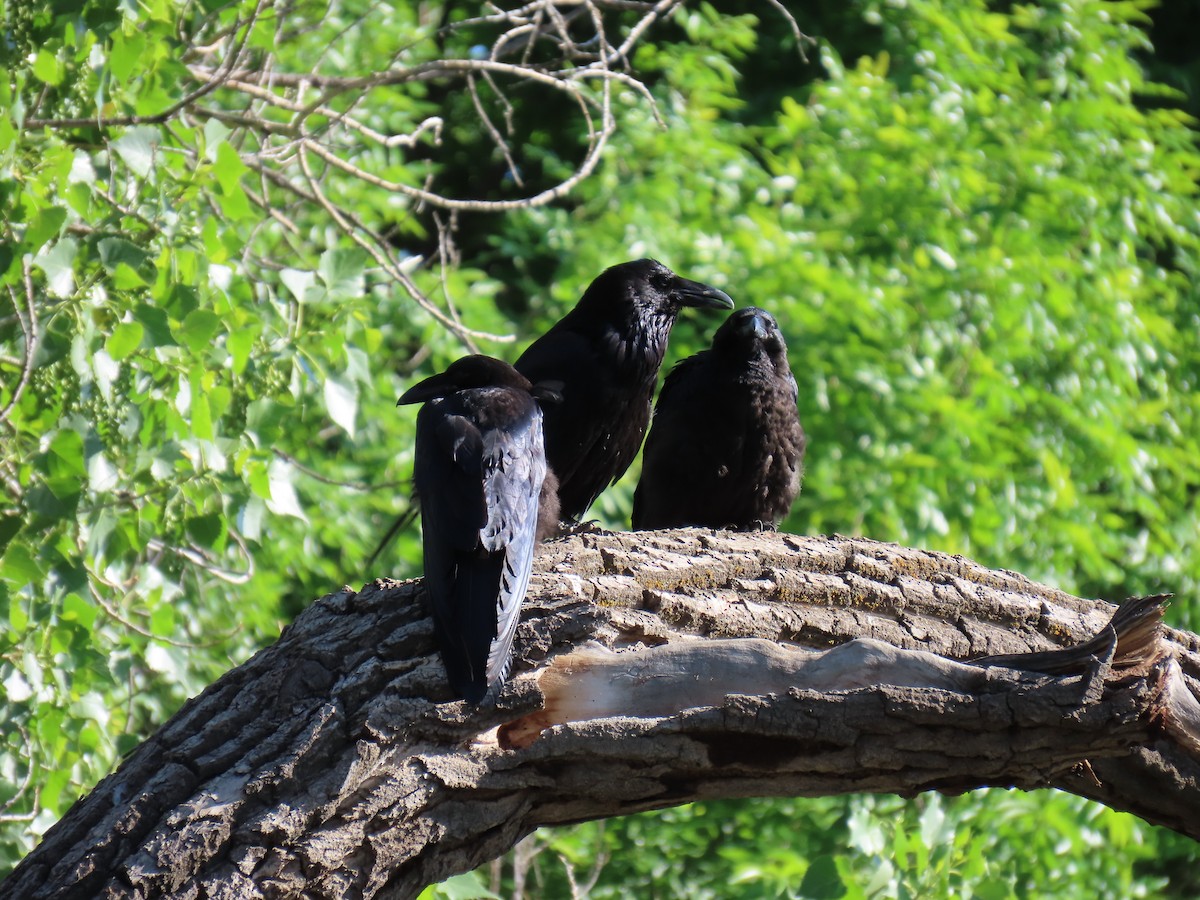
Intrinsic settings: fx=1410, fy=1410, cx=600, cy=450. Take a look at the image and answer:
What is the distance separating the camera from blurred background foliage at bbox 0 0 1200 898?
3.07 m

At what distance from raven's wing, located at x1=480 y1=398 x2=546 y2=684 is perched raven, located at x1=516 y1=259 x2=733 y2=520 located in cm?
73

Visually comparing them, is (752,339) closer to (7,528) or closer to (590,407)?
(590,407)

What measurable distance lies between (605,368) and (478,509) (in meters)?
1.39

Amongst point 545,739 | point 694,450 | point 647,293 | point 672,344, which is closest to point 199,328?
point 545,739

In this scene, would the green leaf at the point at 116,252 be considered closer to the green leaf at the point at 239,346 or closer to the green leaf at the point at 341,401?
the green leaf at the point at 239,346

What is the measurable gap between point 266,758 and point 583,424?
1.83 m

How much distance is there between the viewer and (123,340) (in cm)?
286

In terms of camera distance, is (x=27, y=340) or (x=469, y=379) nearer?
(x=27, y=340)

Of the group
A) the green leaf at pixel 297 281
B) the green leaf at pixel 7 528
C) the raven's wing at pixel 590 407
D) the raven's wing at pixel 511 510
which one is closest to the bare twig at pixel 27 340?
the green leaf at pixel 7 528

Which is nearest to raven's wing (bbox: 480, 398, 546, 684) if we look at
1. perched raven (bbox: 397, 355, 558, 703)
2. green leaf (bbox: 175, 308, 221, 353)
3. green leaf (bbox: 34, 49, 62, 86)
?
perched raven (bbox: 397, 355, 558, 703)

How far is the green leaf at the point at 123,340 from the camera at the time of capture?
285cm

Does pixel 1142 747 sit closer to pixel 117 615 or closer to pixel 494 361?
pixel 494 361

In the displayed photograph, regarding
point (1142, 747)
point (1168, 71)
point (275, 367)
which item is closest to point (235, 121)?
point (275, 367)

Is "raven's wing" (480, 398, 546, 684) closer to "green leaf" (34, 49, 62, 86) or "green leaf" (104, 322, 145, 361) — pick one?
"green leaf" (104, 322, 145, 361)
